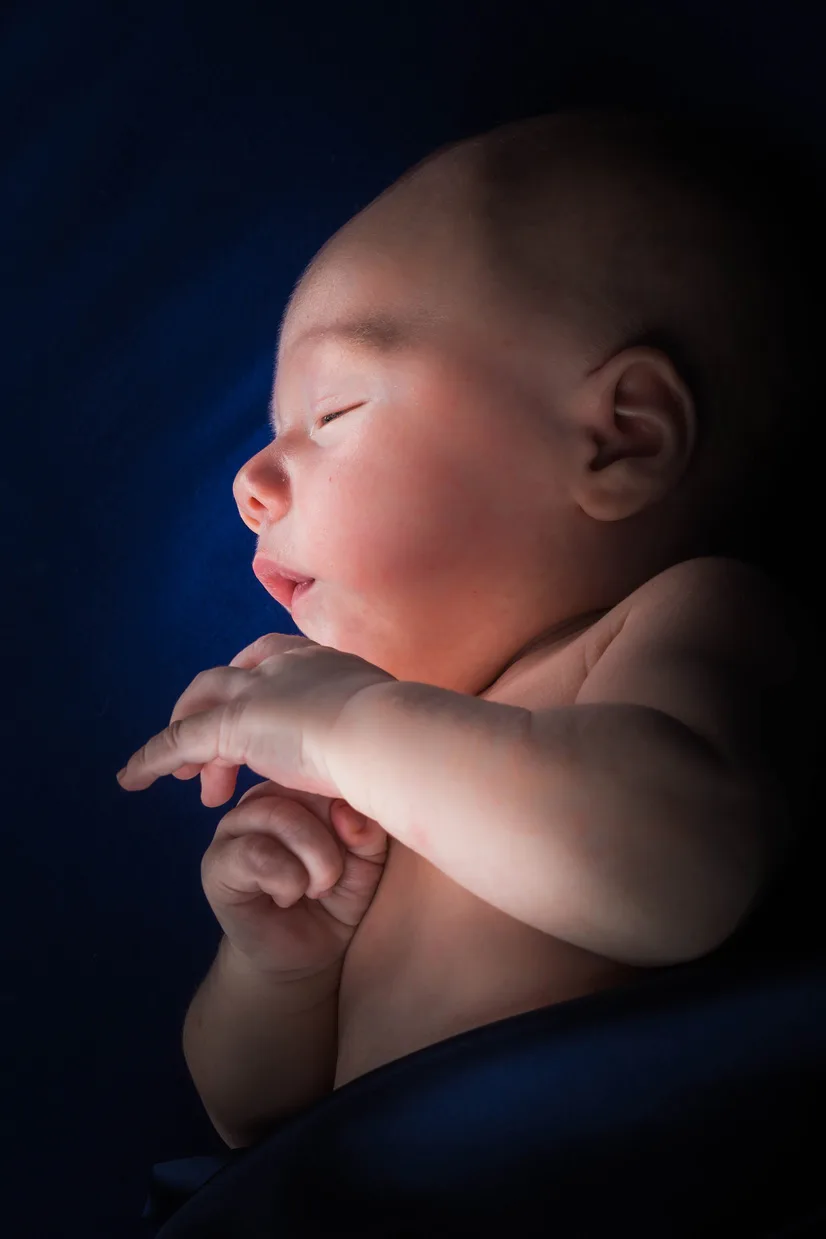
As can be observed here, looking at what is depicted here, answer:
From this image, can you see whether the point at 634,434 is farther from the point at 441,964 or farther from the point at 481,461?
the point at 441,964

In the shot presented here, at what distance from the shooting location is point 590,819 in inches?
22.2

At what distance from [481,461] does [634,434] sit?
99 mm

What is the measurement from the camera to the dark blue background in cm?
95

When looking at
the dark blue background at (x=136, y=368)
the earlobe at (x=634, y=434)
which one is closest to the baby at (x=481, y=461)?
the earlobe at (x=634, y=434)

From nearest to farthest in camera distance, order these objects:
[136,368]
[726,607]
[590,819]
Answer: [590,819], [726,607], [136,368]

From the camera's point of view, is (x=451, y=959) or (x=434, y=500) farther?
(x=434, y=500)

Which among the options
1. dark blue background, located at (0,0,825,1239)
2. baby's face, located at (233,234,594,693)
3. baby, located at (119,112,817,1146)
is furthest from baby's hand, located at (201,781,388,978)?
dark blue background, located at (0,0,825,1239)

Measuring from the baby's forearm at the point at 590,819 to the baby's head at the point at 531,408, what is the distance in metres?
0.23

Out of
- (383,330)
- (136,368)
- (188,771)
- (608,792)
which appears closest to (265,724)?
(188,771)

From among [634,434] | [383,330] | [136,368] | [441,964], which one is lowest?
[441,964]

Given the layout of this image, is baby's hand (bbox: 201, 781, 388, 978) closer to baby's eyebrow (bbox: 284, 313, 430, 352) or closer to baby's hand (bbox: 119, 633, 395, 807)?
baby's hand (bbox: 119, 633, 395, 807)

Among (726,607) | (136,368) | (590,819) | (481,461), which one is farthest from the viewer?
(136,368)

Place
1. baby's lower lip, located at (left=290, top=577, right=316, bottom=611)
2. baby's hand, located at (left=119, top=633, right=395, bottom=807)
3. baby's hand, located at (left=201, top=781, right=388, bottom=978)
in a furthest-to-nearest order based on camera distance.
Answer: baby's lower lip, located at (left=290, top=577, right=316, bottom=611) < baby's hand, located at (left=201, top=781, right=388, bottom=978) < baby's hand, located at (left=119, top=633, right=395, bottom=807)

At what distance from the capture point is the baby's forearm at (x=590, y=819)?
0.56 m
